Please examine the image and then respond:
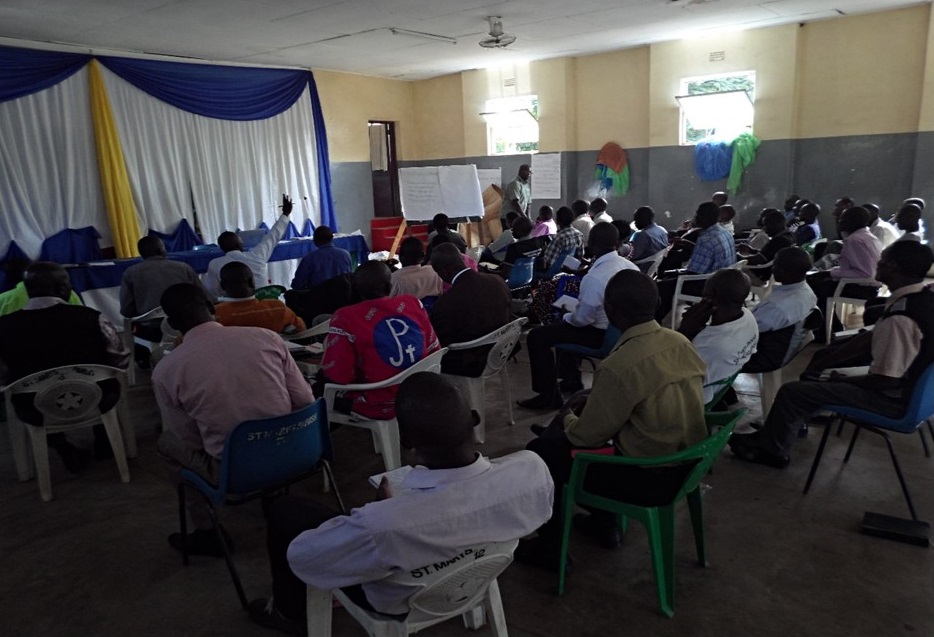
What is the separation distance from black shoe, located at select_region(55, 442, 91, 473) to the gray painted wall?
804cm

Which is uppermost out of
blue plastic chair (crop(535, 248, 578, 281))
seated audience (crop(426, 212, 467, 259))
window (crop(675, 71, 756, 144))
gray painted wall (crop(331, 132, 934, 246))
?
window (crop(675, 71, 756, 144))

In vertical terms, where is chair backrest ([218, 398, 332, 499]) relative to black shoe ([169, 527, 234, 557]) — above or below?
above

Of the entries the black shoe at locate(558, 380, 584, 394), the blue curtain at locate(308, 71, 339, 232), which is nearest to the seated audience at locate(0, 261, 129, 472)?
the black shoe at locate(558, 380, 584, 394)

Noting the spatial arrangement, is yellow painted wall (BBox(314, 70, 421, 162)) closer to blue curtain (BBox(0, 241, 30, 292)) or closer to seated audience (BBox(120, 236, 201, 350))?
blue curtain (BBox(0, 241, 30, 292))

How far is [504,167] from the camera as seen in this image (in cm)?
1096

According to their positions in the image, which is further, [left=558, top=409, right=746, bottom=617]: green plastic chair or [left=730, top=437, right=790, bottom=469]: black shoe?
[left=730, top=437, right=790, bottom=469]: black shoe

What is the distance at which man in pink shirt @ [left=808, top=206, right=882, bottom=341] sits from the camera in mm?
4824

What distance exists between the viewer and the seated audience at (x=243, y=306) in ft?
10.9

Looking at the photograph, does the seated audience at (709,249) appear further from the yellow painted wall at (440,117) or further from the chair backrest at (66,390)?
the yellow painted wall at (440,117)

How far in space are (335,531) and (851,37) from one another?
9.03 m

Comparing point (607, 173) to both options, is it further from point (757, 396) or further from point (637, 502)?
point (637, 502)

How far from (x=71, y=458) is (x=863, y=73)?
9085mm

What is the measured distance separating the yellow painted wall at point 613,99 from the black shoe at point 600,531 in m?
8.06

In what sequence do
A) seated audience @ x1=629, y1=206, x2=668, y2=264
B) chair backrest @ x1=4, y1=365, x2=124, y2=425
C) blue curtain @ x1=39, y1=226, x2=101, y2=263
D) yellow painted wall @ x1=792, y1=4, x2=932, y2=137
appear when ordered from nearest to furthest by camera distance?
chair backrest @ x1=4, y1=365, x2=124, y2=425 → seated audience @ x1=629, y1=206, x2=668, y2=264 → blue curtain @ x1=39, y1=226, x2=101, y2=263 → yellow painted wall @ x1=792, y1=4, x2=932, y2=137
